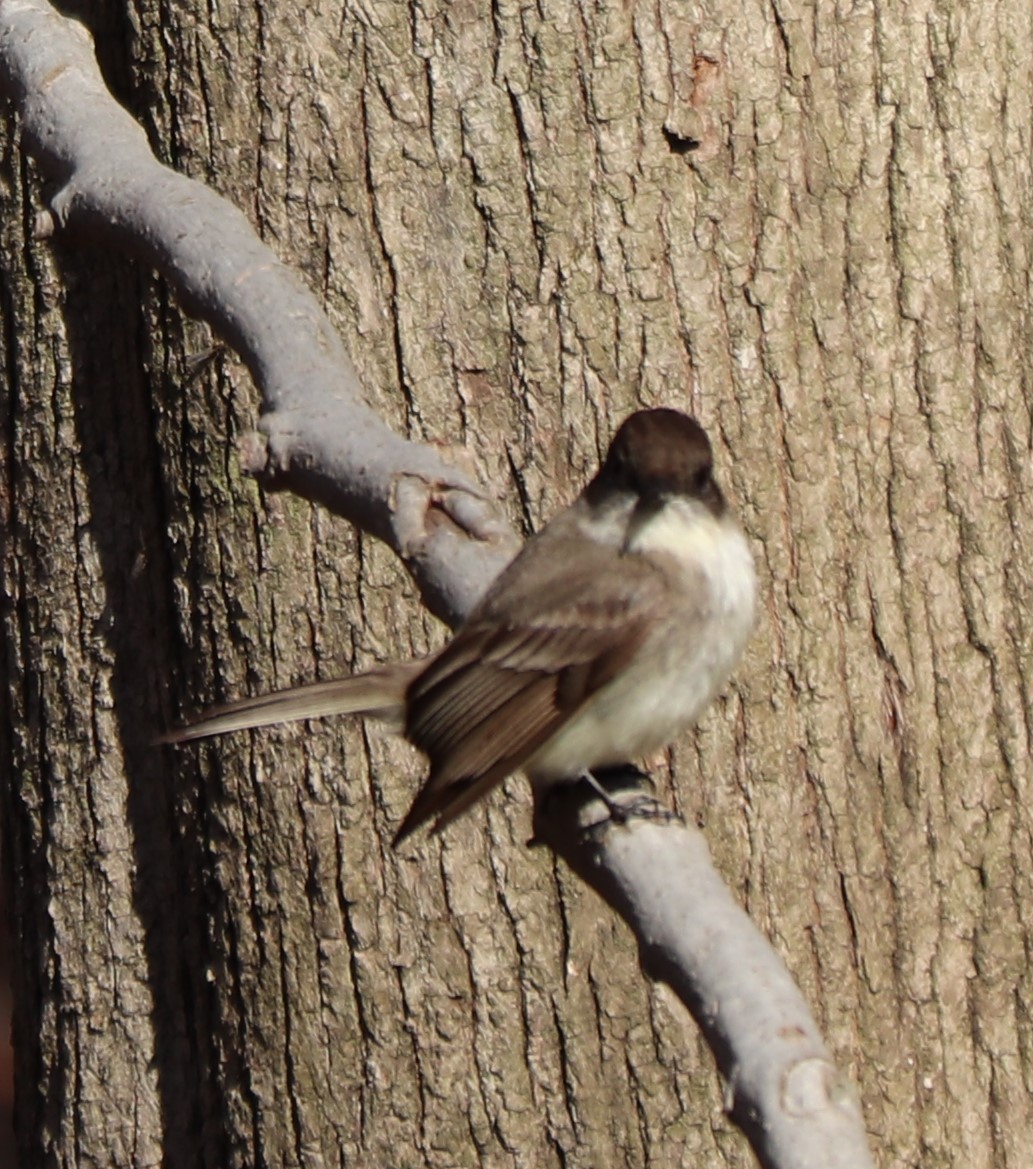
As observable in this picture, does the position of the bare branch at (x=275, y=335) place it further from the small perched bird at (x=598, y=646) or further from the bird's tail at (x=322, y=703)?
the bird's tail at (x=322, y=703)

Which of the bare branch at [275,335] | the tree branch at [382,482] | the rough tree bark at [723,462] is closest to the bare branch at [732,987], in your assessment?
the tree branch at [382,482]

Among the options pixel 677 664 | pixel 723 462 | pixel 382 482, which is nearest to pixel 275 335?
pixel 382 482

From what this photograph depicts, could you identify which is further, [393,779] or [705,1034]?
[393,779]

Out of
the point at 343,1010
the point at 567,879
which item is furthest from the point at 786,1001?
the point at 343,1010

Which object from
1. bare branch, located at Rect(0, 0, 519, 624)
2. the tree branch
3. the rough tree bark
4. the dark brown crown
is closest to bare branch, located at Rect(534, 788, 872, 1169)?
the tree branch

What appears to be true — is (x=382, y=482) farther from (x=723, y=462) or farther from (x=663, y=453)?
(x=723, y=462)

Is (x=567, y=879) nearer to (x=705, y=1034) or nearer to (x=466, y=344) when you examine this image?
(x=466, y=344)
